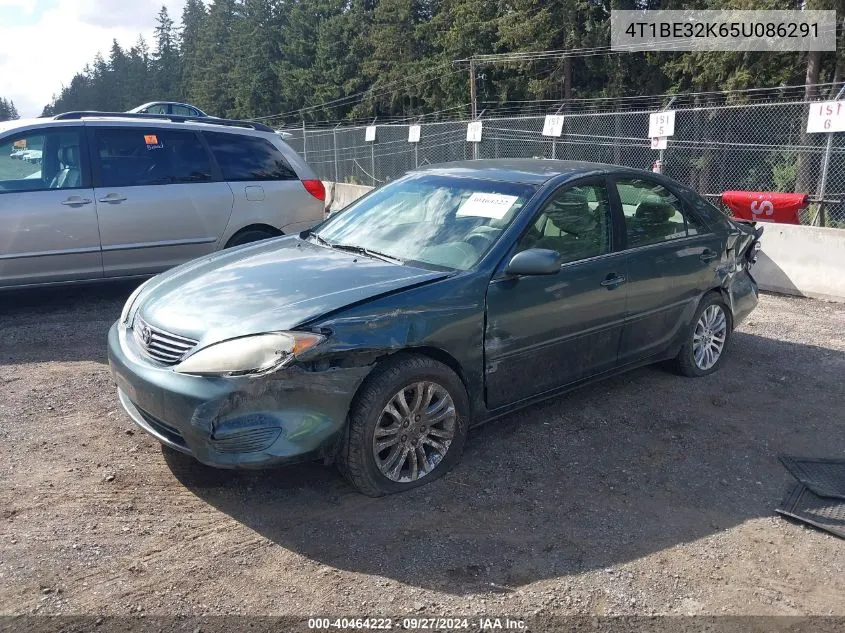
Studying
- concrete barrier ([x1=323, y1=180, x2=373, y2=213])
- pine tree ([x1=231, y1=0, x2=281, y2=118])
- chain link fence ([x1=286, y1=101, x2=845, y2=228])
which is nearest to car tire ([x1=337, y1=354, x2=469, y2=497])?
chain link fence ([x1=286, y1=101, x2=845, y2=228])

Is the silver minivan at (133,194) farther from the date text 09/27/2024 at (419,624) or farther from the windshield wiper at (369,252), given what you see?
the date text 09/27/2024 at (419,624)

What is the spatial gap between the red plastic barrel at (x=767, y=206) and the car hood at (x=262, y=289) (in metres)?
7.86

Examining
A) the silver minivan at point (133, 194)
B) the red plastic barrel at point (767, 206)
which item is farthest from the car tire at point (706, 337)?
the red plastic barrel at point (767, 206)

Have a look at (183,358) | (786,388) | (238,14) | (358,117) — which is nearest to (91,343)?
(183,358)

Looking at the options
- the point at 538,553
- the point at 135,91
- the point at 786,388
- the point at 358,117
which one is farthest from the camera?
the point at 135,91

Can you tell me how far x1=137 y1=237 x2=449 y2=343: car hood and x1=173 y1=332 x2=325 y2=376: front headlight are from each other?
0.18 feet

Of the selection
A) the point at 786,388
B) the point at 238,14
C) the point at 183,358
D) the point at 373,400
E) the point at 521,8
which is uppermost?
the point at 238,14

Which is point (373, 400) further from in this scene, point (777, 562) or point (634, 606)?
point (777, 562)

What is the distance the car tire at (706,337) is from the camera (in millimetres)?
5477

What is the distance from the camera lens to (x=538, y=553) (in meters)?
3.32

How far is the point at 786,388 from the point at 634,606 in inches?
127

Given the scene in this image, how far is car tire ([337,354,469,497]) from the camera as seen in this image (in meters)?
3.55

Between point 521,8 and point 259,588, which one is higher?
point 521,8

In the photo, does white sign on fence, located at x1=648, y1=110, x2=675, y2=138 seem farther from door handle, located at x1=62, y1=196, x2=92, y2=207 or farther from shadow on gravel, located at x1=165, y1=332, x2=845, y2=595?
door handle, located at x1=62, y1=196, x2=92, y2=207
